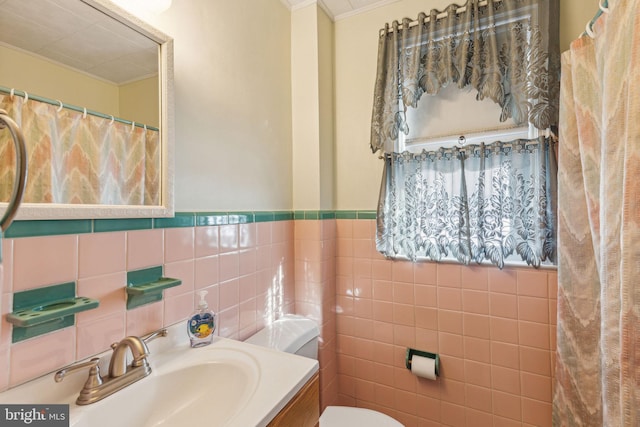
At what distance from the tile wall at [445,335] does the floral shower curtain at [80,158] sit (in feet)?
3.59

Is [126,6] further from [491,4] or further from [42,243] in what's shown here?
[491,4]

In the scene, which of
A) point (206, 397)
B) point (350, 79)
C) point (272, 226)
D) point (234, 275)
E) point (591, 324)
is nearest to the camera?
point (206, 397)

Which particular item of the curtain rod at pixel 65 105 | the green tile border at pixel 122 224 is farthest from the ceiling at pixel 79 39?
the green tile border at pixel 122 224

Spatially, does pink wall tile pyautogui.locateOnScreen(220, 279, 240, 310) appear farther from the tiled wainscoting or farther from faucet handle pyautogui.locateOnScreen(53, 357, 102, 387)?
faucet handle pyautogui.locateOnScreen(53, 357, 102, 387)

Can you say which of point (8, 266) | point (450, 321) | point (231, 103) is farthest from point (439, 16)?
point (8, 266)

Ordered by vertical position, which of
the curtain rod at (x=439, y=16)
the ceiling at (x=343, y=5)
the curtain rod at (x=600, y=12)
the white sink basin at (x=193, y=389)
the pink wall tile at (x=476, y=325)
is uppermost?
the ceiling at (x=343, y=5)

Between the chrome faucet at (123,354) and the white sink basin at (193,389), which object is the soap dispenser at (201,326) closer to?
the white sink basin at (193,389)

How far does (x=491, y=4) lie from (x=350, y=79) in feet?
2.41

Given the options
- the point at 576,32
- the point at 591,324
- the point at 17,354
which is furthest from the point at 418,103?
the point at 17,354

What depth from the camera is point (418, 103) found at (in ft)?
5.06

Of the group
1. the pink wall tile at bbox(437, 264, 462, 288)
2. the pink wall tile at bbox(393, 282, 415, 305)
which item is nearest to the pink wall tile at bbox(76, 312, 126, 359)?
the pink wall tile at bbox(393, 282, 415, 305)

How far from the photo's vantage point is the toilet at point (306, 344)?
1.24 metres

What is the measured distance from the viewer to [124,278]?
2.74 feet

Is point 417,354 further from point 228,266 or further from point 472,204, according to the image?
point 228,266
